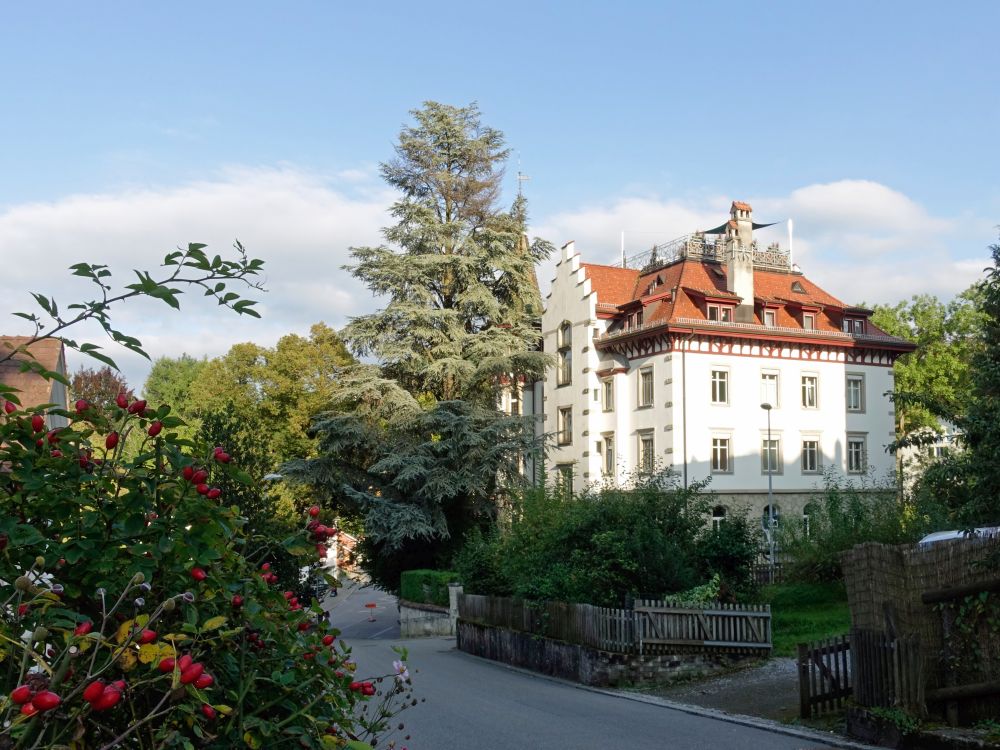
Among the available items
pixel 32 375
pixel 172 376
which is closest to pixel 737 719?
pixel 32 375

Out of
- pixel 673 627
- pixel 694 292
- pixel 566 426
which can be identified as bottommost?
pixel 673 627

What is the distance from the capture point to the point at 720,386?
5009 cm

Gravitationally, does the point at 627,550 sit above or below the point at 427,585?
above

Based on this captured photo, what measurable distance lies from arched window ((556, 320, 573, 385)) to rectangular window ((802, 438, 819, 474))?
11.8 meters

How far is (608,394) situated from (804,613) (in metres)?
24.7

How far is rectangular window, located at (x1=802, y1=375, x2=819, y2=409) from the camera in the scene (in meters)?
52.4

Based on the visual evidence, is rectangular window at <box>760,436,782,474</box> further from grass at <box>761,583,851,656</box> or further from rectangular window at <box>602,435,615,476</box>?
grass at <box>761,583,851,656</box>

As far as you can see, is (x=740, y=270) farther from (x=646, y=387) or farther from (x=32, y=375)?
(x=32, y=375)

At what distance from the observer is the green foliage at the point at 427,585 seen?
39688 mm

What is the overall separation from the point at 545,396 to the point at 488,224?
13.9m

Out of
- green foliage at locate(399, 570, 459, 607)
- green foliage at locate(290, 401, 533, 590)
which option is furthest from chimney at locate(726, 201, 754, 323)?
green foliage at locate(399, 570, 459, 607)

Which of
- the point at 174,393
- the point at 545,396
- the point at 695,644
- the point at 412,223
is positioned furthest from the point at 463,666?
the point at 174,393

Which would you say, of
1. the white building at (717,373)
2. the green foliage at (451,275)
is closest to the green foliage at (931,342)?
the white building at (717,373)

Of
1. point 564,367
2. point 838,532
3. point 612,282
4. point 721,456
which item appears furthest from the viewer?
point 612,282
